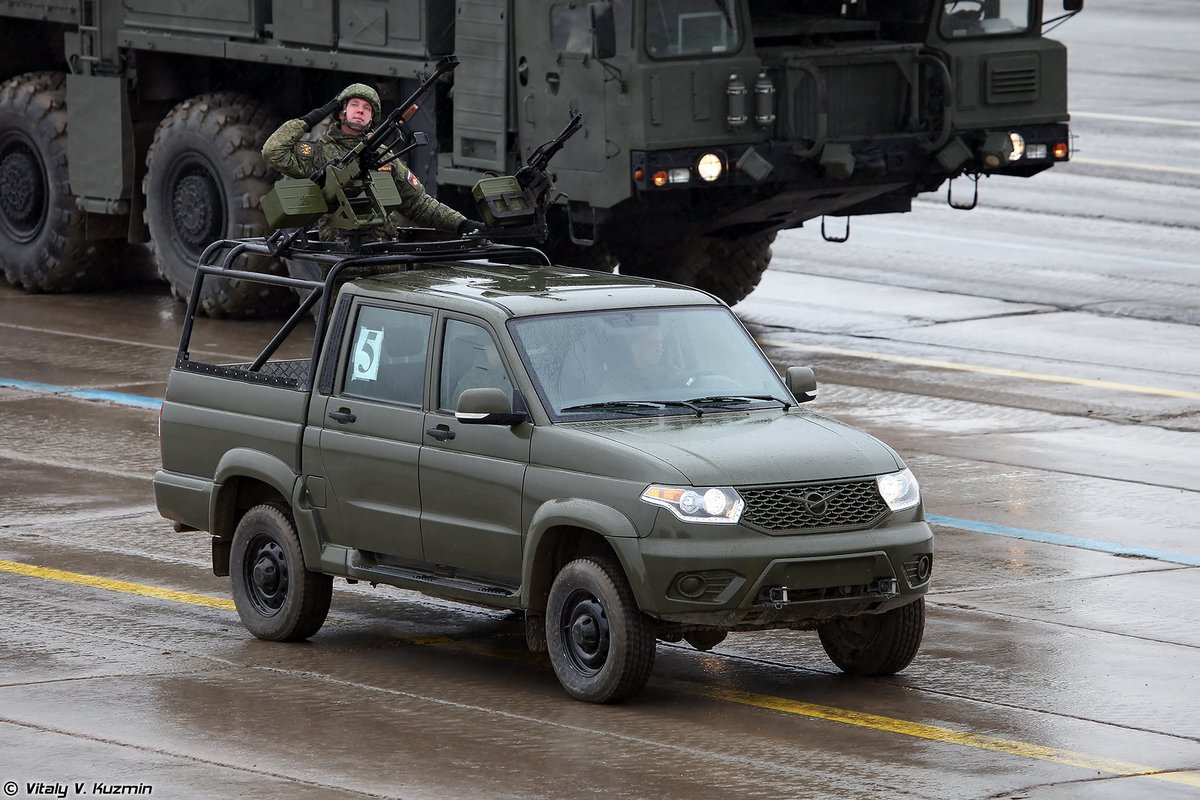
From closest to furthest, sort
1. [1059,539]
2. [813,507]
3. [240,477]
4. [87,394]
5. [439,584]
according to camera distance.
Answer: [813,507], [439,584], [240,477], [1059,539], [87,394]

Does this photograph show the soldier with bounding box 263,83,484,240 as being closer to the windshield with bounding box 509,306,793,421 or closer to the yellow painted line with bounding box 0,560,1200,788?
the windshield with bounding box 509,306,793,421

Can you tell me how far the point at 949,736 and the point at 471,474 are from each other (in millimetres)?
2194

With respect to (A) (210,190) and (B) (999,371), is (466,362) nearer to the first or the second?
(B) (999,371)

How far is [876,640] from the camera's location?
31.9 ft

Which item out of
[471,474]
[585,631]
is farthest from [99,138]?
[585,631]

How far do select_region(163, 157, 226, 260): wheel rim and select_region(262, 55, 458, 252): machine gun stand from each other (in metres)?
8.14

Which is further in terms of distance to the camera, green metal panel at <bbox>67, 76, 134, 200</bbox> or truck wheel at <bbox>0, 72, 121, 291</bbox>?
truck wheel at <bbox>0, 72, 121, 291</bbox>

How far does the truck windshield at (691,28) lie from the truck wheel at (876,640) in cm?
815

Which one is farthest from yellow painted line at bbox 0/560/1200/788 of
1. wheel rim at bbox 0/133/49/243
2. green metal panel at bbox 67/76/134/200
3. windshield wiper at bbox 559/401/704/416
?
wheel rim at bbox 0/133/49/243

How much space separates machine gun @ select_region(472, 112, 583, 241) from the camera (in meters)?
11.9

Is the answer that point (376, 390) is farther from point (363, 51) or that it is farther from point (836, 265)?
point (836, 265)

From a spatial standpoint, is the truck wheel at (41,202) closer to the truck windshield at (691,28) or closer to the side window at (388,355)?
the truck windshield at (691,28)

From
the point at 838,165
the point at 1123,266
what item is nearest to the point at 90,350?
the point at 838,165

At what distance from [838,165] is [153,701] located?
9.46 meters
